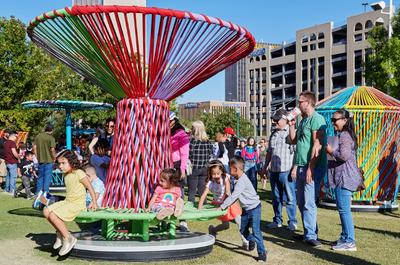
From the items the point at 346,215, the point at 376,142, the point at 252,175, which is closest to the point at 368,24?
the point at 252,175

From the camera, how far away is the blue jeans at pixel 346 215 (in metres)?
6.52

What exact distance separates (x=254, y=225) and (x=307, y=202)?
3.41ft

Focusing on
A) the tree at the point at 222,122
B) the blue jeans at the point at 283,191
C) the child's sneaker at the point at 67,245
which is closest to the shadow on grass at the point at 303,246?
the blue jeans at the point at 283,191

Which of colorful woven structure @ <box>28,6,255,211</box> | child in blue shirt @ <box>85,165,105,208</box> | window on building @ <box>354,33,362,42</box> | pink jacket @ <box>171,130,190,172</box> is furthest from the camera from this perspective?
window on building @ <box>354,33,362,42</box>

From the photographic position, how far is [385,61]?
22.1 metres

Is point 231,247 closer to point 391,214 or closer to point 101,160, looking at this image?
point 101,160

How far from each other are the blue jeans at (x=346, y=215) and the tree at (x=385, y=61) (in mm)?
15937

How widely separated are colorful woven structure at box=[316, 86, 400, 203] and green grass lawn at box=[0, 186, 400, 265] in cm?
104

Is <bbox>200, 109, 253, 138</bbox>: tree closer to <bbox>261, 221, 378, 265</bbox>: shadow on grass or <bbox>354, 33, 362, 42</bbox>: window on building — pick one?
<bbox>354, 33, 362, 42</bbox>: window on building

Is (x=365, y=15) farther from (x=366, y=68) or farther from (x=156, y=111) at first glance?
(x=156, y=111)

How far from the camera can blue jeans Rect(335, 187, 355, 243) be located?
6.52 meters

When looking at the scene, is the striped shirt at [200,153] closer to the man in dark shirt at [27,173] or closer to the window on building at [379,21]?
the man in dark shirt at [27,173]

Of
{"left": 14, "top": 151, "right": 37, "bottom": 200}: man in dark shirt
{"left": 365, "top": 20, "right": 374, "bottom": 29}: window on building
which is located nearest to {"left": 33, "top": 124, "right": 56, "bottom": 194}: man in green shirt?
{"left": 14, "top": 151, "right": 37, "bottom": 200}: man in dark shirt

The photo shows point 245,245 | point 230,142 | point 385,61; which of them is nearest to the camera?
point 245,245
